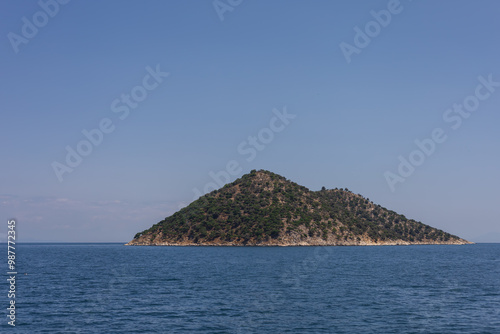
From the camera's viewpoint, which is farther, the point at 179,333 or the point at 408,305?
the point at 408,305

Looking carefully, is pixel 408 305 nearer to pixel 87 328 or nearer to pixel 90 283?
pixel 87 328

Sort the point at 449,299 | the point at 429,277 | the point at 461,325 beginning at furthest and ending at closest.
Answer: the point at 429,277, the point at 449,299, the point at 461,325

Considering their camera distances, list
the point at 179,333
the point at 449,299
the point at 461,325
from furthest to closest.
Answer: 1. the point at 449,299
2. the point at 461,325
3. the point at 179,333

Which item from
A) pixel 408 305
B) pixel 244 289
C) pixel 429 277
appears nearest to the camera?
pixel 408 305

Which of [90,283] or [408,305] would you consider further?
[90,283]

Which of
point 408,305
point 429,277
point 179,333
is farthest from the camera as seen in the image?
point 429,277

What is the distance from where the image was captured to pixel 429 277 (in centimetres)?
9356

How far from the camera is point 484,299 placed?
6450cm

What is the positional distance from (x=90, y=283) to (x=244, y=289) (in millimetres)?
31113

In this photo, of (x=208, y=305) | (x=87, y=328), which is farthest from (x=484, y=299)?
(x=87, y=328)

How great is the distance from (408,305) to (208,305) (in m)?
27.3

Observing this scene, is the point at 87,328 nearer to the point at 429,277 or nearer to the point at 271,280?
the point at 271,280

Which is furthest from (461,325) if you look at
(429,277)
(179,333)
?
(429,277)

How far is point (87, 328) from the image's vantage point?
155ft
